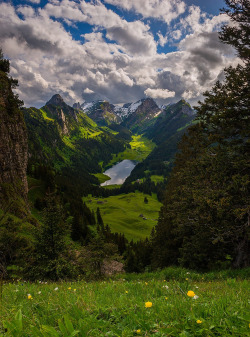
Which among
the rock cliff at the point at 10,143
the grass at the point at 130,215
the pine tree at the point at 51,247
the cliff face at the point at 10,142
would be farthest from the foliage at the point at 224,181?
the grass at the point at 130,215

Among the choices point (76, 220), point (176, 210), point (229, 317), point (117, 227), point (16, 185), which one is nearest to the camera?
point (229, 317)

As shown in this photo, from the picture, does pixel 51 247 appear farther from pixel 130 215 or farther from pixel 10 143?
pixel 130 215

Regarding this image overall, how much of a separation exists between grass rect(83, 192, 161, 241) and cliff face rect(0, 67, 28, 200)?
6676 cm

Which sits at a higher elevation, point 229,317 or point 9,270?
point 229,317

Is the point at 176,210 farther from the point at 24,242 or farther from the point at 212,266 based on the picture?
the point at 24,242

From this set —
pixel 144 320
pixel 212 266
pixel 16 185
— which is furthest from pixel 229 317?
pixel 16 185

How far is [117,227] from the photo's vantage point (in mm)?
105000

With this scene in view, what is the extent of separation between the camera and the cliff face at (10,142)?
3853 cm

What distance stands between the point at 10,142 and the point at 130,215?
9779 centimetres

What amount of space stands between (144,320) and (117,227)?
10716 cm

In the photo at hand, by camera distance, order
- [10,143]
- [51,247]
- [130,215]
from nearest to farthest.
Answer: [51,247] → [10,143] → [130,215]

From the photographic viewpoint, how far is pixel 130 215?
127 meters

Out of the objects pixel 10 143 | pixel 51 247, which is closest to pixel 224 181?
pixel 51 247

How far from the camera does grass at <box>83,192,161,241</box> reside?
103775 millimetres
